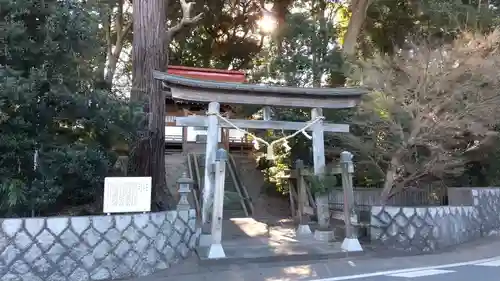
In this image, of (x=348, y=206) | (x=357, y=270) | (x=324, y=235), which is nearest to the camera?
(x=357, y=270)

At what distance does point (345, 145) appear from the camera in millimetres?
12195

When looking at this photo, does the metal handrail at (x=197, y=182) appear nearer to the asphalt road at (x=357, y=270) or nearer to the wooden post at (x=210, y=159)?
the wooden post at (x=210, y=159)

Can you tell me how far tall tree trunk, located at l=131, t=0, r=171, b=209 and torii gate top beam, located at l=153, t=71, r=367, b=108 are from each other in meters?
1.75

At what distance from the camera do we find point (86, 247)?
6.55m

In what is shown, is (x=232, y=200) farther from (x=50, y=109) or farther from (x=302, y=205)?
(x=50, y=109)

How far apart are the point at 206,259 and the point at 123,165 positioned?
11.1 ft

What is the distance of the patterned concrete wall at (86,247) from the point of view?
617cm

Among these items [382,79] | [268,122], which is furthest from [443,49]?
[268,122]

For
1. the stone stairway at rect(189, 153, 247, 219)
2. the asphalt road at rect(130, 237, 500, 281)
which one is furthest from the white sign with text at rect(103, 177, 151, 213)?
the stone stairway at rect(189, 153, 247, 219)

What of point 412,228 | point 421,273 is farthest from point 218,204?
point 412,228

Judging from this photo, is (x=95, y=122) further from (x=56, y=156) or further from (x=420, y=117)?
(x=420, y=117)

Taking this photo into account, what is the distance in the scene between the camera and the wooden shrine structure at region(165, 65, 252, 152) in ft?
57.3

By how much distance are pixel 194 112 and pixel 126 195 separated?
11.9m

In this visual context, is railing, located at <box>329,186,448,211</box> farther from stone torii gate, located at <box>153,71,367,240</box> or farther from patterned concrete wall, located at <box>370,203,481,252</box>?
stone torii gate, located at <box>153,71,367,240</box>
